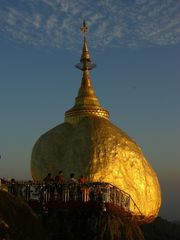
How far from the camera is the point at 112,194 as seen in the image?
23.1 m

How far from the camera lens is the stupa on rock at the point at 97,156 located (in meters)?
32.0

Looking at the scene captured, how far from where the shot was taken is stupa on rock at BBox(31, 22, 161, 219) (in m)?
32.0

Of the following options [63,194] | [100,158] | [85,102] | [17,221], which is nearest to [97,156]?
[100,158]

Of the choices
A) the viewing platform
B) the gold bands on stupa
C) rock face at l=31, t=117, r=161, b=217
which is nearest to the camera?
the viewing platform

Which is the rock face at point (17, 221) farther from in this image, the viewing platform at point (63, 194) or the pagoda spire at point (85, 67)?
the pagoda spire at point (85, 67)

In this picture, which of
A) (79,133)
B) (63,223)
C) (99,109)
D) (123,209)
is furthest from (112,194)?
(99,109)

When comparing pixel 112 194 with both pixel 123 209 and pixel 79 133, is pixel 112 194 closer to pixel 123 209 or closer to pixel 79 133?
pixel 123 209

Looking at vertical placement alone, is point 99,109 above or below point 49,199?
above

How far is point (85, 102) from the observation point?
125 ft

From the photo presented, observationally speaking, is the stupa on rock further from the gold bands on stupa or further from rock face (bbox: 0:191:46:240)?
rock face (bbox: 0:191:46:240)

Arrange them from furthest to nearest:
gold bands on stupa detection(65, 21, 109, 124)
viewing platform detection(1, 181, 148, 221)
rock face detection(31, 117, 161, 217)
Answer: gold bands on stupa detection(65, 21, 109, 124), rock face detection(31, 117, 161, 217), viewing platform detection(1, 181, 148, 221)

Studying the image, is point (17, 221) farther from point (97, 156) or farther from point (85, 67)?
point (85, 67)

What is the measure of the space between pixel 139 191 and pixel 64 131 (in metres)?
7.05

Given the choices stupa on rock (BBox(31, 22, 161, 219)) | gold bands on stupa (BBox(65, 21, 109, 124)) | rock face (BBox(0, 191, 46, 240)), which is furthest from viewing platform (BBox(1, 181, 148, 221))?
gold bands on stupa (BBox(65, 21, 109, 124))
